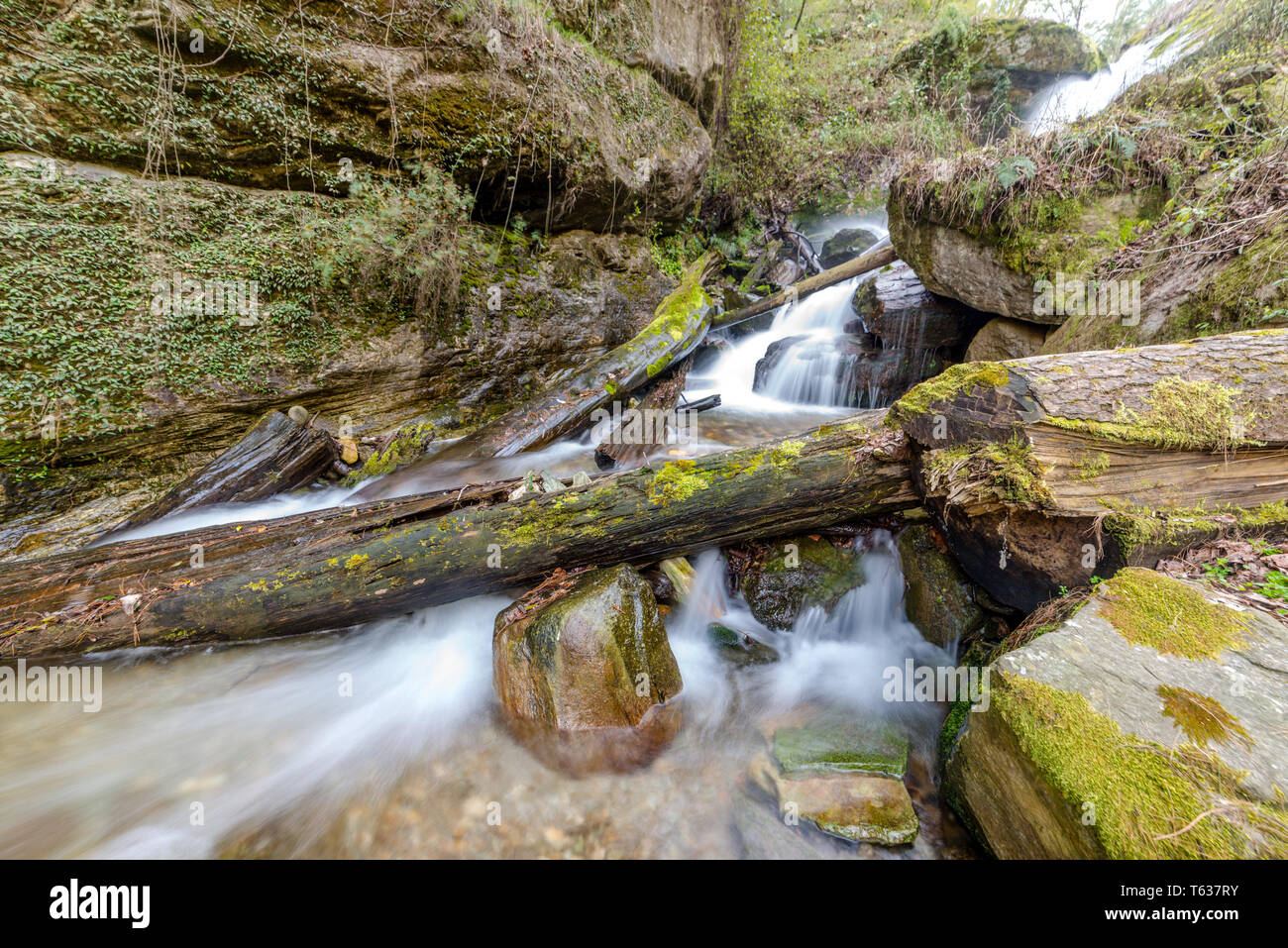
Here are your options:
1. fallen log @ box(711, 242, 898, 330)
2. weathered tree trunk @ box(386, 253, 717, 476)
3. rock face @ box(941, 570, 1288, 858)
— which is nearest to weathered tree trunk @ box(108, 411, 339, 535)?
weathered tree trunk @ box(386, 253, 717, 476)

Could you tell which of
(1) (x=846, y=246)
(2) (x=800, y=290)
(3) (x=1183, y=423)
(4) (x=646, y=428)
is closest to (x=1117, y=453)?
(3) (x=1183, y=423)

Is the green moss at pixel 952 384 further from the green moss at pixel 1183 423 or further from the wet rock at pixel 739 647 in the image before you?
the wet rock at pixel 739 647

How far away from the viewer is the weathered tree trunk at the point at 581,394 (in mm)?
5844

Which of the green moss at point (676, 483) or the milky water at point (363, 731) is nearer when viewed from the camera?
the milky water at point (363, 731)

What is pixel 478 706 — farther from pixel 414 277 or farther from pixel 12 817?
pixel 414 277

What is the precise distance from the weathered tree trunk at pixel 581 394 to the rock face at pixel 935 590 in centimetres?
413

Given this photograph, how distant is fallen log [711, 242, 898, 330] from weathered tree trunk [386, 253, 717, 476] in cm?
263

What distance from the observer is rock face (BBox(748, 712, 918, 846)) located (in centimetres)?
237

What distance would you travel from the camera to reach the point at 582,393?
6.22 m

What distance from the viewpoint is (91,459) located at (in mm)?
4285
